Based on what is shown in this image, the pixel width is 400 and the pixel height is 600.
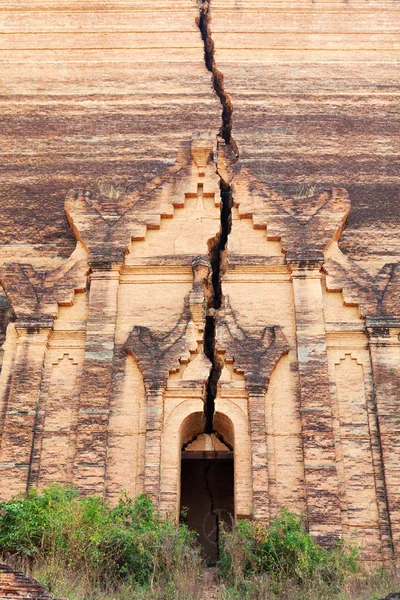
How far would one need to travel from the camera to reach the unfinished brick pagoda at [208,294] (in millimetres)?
14328

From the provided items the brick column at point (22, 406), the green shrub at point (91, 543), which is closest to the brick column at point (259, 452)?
the green shrub at point (91, 543)

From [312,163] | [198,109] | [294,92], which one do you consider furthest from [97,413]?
[294,92]

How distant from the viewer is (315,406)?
14.7 m

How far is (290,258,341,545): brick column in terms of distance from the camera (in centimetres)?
1371

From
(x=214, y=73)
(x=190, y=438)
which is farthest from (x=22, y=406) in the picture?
(x=214, y=73)

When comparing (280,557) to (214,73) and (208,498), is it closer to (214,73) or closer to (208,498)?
(208,498)

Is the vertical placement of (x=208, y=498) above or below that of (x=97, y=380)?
below

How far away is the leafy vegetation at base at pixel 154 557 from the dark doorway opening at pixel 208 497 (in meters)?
3.63

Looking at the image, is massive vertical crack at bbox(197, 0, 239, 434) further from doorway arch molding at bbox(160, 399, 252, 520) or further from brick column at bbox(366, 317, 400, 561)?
brick column at bbox(366, 317, 400, 561)

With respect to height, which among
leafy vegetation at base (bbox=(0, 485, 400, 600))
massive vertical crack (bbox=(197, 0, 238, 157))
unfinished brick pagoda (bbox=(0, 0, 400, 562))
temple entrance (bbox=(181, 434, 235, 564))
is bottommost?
leafy vegetation at base (bbox=(0, 485, 400, 600))

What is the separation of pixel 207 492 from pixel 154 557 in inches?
208

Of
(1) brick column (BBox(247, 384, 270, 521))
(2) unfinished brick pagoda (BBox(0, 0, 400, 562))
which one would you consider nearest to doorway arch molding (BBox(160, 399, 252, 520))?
(2) unfinished brick pagoda (BBox(0, 0, 400, 562))

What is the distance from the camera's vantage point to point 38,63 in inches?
950

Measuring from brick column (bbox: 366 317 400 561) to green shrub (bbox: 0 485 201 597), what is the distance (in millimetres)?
3321
